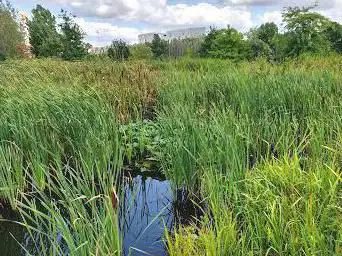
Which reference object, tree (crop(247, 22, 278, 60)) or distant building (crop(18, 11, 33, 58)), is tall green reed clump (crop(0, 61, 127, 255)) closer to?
tree (crop(247, 22, 278, 60))

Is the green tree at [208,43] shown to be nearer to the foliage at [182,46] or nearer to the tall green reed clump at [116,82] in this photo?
the foliage at [182,46]

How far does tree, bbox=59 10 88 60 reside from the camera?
2028 cm

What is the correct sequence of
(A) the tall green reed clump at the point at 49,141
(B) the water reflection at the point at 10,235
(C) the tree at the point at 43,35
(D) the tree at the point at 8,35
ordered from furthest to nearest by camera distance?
(D) the tree at the point at 8,35 → (C) the tree at the point at 43,35 → (A) the tall green reed clump at the point at 49,141 → (B) the water reflection at the point at 10,235

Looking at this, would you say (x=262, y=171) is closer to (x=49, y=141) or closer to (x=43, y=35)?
(x=49, y=141)

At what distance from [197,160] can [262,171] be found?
2.07 feet

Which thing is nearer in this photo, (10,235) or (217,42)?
(10,235)

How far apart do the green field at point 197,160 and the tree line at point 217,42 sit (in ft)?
22.2

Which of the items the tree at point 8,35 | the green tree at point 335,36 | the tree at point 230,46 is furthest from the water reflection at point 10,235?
the tree at point 8,35

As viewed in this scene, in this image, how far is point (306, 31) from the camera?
611 inches

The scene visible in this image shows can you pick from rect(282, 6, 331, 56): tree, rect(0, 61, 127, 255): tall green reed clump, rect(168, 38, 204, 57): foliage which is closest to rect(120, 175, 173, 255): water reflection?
rect(0, 61, 127, 255): tall green reed clump

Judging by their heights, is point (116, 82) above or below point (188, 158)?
above

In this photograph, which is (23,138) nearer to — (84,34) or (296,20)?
(296,20)

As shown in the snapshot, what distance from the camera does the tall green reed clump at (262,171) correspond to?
2.39m

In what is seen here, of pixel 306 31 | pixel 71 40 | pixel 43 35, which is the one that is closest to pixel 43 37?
pixel 43 35
